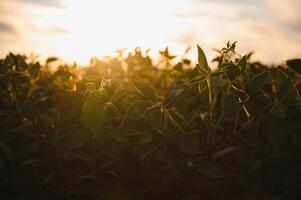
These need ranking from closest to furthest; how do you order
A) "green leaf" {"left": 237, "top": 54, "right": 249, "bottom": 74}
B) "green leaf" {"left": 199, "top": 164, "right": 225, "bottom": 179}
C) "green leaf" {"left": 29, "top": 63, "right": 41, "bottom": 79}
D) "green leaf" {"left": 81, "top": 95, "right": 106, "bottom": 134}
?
1. "green leaf" {"left": 199, "top": 164, "right": 225, "bottom": 179}
2. "green leaf" {"left": 81, "top": 95, "right": 106, "bottom": 134}
3. "green leaf" {"left": 237, "top": 54, "right": 249, "bottom": 74}
4. "green leaf" {"left": 29, "top": 63, "right": 41, "bottom": 79}

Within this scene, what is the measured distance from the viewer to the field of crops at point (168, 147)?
6.97 ft

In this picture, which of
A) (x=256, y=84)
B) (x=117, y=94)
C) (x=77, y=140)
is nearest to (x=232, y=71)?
(x=256, y=84)

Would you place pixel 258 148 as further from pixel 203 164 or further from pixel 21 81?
pixel 21 81

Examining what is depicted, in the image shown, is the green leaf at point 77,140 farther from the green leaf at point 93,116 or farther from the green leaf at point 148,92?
the green leaf at point 148,92

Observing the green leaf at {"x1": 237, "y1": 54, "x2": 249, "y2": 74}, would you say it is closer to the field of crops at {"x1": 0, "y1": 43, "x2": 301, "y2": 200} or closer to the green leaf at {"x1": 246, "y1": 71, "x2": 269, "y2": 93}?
the field of crops at {"x1": 0, "y1": 43, "x2": 301, "y2": 200}

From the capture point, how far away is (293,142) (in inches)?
83.2

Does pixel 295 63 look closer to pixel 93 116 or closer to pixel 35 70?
pixel 93 116

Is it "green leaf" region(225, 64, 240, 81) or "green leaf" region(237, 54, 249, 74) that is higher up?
"green leaf" region(237, 54, 249, 74)

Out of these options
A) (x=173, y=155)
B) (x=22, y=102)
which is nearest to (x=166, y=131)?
(x=173, y=155)

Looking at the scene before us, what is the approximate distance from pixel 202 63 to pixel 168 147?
0.46 metres

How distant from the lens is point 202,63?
2.31 meters

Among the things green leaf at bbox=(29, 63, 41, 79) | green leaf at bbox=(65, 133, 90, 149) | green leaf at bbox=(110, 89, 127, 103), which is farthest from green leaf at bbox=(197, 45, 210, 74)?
green leaf at bbox=(29, 63, 41, 79)

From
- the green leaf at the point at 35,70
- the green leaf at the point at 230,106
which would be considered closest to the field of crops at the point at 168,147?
the green leaf at the point at 230,106

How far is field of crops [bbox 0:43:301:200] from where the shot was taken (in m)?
2.12
